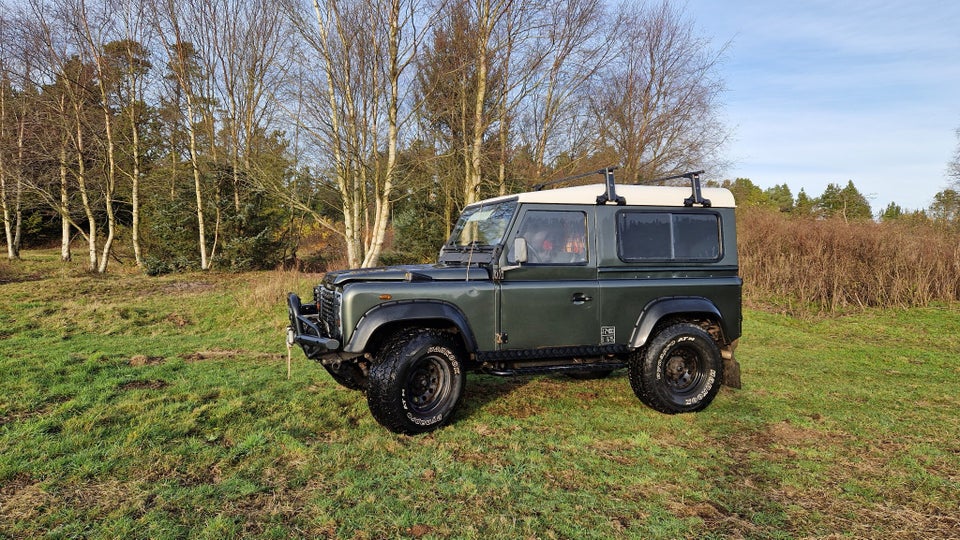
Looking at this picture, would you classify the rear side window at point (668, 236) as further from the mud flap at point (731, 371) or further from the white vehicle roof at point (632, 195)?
the mud flap at point (731, 371)

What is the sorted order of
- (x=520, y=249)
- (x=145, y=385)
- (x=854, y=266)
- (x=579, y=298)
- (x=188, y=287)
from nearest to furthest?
1. (x=520, y=249)
2. (x=579, y=298)
3. (x=145, y=385)
4. (x=854, y=266)
5. (x=188, y=287)

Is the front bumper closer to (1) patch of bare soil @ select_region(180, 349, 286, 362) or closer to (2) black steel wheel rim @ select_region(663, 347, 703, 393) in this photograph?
(1) patch of bare soil @ select_region(180, 349, 286, 362)

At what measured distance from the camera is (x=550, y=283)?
15.3ft

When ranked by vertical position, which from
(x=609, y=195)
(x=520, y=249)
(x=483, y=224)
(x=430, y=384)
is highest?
(x=609, y=195)

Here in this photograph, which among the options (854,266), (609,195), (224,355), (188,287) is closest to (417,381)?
(609,195)

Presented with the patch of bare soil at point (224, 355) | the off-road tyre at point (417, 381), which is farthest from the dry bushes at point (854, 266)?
the patch of bare soil at point (224, 355)

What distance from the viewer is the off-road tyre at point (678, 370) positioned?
16.0 feet

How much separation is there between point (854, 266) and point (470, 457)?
14401 millimetres

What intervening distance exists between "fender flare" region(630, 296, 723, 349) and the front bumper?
285cm

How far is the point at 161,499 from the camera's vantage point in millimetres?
3150

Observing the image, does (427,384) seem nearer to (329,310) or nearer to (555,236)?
(329,310)

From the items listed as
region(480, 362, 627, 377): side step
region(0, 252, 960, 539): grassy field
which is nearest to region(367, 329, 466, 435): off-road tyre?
region(0, 252, 960, 539): grassy field

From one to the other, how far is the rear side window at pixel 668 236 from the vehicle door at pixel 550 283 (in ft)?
1.37

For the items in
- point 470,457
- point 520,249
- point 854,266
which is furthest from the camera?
point 854,266
